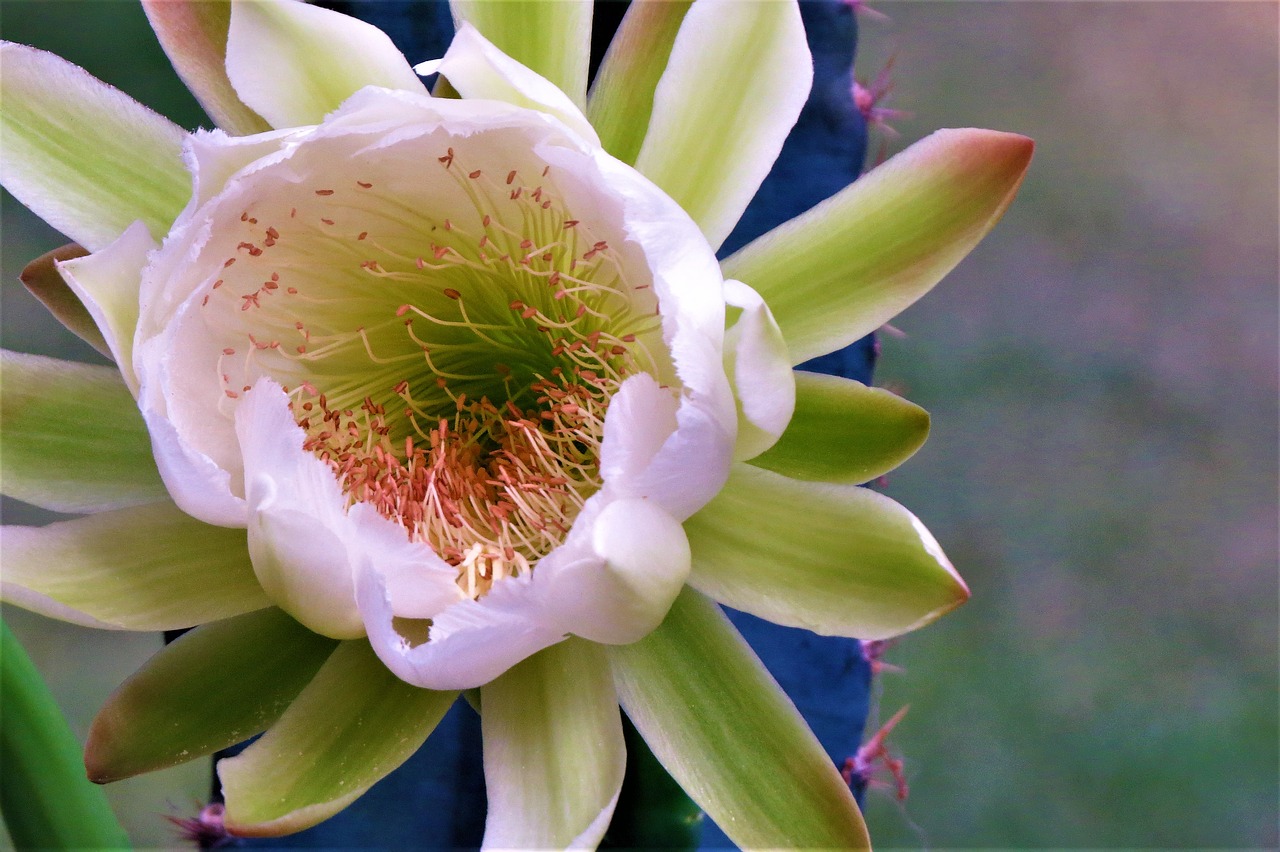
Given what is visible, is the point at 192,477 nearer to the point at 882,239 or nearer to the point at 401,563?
the point at 401,563

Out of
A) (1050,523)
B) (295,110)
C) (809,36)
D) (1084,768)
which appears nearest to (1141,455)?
(1050,523)

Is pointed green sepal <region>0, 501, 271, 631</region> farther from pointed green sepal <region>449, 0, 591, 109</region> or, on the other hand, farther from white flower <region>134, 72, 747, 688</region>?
pointed green sepal <region>449, 0, 591, 109</region>

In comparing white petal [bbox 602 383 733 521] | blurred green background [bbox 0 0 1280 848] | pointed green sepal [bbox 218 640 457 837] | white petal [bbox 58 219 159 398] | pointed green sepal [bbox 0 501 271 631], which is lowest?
blurred green background [bbox 0 0 1280 848]

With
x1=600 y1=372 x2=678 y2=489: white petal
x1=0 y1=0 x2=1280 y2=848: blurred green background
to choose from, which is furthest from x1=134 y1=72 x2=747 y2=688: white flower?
Answer: x1=0 y1=0 x2=1280 y2=848: blurred green background

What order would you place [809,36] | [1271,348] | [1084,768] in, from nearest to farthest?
[809,36] < [1084,768] < [1271,348]

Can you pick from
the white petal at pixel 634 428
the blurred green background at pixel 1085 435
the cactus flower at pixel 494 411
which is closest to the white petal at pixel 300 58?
the cactus flower at pixel 494 411

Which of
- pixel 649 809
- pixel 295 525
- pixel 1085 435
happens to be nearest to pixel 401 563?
pixel 295 525

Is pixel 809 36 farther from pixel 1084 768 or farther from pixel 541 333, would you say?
pixel 1084 768
